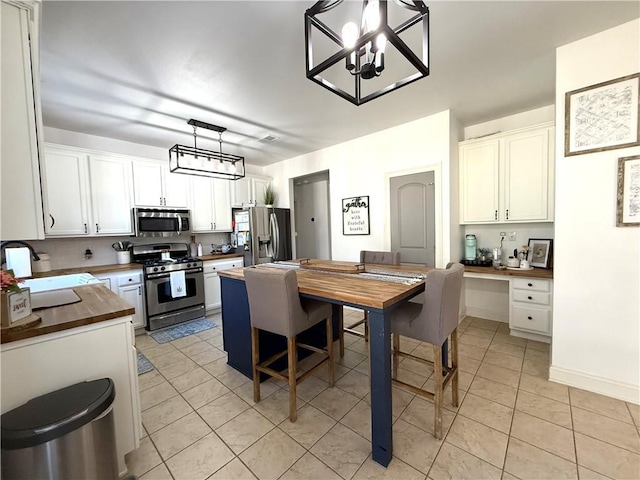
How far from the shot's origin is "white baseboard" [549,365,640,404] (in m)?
1.86

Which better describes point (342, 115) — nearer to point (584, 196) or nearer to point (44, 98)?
point (584, 196)

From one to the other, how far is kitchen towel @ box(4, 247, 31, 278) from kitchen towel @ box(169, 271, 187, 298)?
4.37 feet

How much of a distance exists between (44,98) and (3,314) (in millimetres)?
2415

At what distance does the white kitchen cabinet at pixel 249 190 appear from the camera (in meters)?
4.63

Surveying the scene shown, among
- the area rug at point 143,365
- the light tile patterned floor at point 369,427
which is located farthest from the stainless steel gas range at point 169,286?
the light tile patterned floor at point 369,427

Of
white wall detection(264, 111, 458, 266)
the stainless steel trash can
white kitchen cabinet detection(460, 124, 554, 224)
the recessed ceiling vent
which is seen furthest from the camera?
the recessed ceiling vent

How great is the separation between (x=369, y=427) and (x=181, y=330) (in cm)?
280

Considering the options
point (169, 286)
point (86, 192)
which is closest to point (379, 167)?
point (169, 286)

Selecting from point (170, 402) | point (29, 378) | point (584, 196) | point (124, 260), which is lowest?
point (170, 402)

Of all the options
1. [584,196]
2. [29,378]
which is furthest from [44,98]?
[584,196]

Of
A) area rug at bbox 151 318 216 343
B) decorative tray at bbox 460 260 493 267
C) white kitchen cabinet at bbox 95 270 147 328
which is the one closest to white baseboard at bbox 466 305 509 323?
decorative tray at bbox 460 260 493 267

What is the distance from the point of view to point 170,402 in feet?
6.58

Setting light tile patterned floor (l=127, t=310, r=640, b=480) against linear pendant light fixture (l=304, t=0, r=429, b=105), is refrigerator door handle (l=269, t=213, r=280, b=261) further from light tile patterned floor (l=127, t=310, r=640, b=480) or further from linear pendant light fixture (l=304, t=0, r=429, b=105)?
linear pendant light fixture (l=304, t=0, r=429, b=105)

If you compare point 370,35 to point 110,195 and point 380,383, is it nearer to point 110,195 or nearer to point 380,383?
point 380,383
